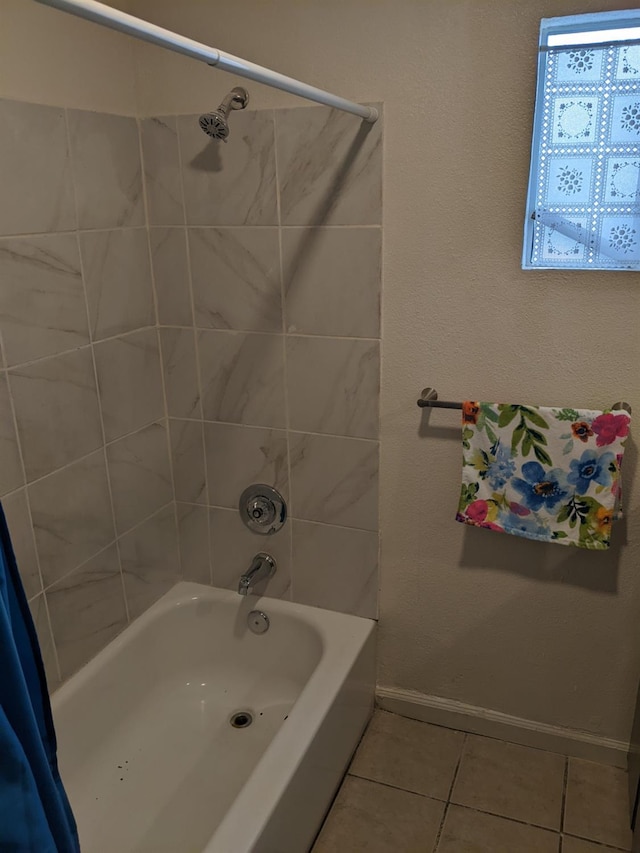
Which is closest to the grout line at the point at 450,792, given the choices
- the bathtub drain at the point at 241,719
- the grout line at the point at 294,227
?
the bathtub drain at the point at 241,719

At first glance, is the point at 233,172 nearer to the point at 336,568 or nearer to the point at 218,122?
the point at 218,122

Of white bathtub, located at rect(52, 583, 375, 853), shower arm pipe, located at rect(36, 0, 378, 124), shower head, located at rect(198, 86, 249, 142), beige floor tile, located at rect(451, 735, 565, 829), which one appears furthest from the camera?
beige floor tile, located at rect(451, 735, 565, 829)

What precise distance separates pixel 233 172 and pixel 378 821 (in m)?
1.70

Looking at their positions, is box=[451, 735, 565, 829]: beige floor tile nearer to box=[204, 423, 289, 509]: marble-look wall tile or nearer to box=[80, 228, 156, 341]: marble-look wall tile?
box=[204, 423, 289, 509]: marble-look wall tile

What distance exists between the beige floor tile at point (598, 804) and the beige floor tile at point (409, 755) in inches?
12.2

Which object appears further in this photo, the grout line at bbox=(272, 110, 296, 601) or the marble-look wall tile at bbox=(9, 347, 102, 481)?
the grout line at bbox=(272, 110, 296, 601)

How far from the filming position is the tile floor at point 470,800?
5.42 feet

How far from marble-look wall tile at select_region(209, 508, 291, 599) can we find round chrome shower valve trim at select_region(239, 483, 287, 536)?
0.9 inches

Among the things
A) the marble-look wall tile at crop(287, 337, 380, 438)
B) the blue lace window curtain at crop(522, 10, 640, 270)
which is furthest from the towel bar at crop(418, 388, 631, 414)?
the blue lace window curtain at crop(522, 10, 640, 270)

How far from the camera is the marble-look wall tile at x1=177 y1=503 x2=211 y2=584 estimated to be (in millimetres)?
2111

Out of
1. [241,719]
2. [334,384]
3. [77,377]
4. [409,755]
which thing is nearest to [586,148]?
[334,384]

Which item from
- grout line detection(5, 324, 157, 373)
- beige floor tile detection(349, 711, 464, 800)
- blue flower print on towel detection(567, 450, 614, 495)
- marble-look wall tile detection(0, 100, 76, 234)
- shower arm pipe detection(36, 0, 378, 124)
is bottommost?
beige floor tile detection(349, 711, 464, 800)

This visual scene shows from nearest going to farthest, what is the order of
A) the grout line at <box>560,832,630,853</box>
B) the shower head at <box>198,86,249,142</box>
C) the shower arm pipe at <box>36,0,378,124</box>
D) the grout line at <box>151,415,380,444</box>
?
the shower arm pipe at <box>36,0,378,124</box>
the shower head at <box>198,86,249,142</box>
the grout line at <box>560,832,630,853</box>
the grout line at <box>151,415,380,444</box>

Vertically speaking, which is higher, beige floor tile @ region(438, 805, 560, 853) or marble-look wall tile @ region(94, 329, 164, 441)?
marble-look wall tile @ region(94, 329, 164, 441)
